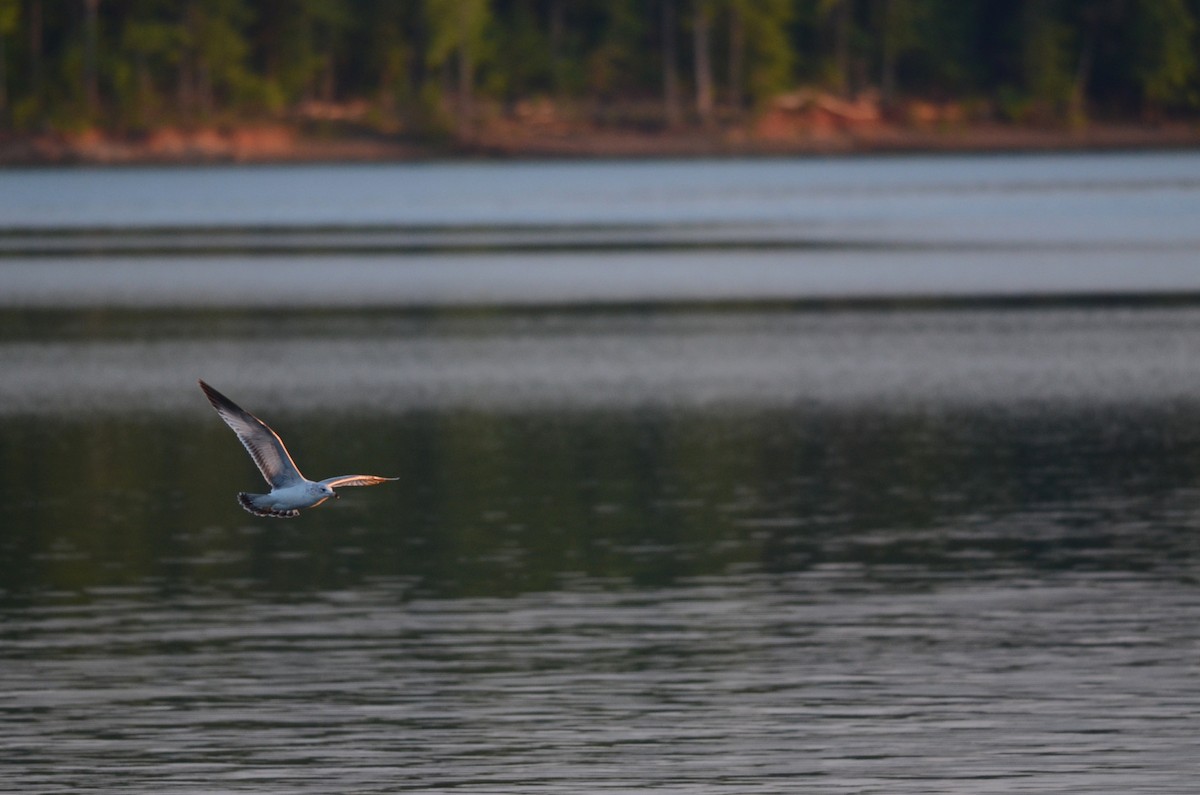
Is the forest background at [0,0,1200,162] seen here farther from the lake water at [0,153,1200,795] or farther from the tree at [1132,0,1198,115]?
the lake water at [0,153,1200,795]

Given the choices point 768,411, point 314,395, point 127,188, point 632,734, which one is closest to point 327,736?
point 632,734

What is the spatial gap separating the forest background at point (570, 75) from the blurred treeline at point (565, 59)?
149 millimetres

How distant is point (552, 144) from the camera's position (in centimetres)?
12044

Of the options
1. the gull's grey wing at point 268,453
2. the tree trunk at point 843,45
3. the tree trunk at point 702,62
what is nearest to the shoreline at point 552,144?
the tree trunk at point 702,62

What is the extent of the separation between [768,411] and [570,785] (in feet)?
57.4

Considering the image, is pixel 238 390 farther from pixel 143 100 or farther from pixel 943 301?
pixel 143 100

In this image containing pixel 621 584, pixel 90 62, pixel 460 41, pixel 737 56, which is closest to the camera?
pixel 621 584

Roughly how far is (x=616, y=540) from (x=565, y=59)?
337 feet

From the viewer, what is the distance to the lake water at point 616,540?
547 inches

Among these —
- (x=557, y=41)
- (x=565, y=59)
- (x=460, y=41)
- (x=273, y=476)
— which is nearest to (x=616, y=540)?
(x=273, y=476)

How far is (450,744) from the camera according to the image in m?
13.9

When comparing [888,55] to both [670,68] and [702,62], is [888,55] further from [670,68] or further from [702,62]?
[670,68]

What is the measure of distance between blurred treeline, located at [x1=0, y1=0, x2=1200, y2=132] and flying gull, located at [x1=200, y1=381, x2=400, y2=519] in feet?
343

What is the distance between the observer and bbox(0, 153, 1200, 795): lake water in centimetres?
1389
